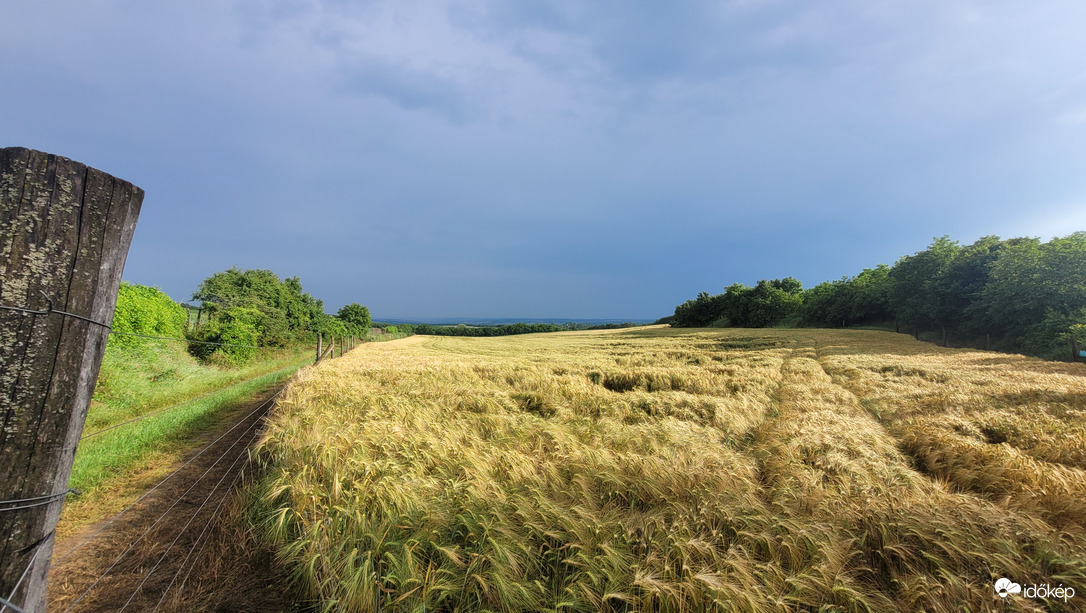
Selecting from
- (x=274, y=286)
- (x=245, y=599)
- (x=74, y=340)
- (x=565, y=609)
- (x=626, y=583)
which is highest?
(x=274, y=286)

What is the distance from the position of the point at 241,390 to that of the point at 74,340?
1221cm

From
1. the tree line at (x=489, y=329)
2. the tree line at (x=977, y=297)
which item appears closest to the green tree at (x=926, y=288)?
the tree line at (x=977, y=297)

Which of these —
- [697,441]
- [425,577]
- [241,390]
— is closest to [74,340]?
[425,577]

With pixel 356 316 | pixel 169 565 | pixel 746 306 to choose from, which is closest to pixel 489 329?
pixel 356 316

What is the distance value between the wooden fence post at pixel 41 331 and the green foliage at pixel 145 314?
14388mm

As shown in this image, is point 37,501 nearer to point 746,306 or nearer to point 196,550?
point 196,550

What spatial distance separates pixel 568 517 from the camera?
2.74 metres

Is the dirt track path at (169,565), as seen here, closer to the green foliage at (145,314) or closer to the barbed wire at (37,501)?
the barbed wire at (37,501)

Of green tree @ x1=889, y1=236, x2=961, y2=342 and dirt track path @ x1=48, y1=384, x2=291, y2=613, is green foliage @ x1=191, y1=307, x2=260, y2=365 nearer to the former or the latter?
dirt track path @ x1=48, y1=384, x2=291, y2=613

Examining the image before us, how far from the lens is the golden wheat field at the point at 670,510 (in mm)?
2207

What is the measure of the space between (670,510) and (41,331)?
3.57 metres

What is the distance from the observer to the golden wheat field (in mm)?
2207

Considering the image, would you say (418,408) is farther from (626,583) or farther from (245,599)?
(626,583)

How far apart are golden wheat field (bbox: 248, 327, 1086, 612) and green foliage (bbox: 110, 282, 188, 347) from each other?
13.3 metres
